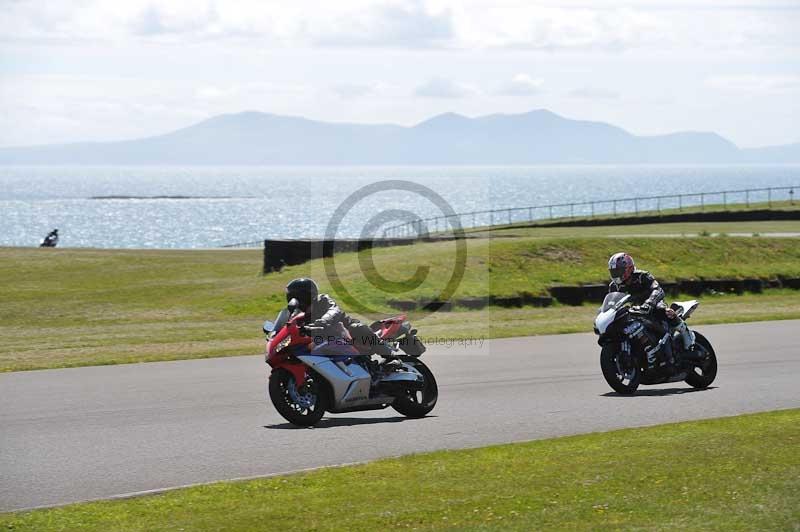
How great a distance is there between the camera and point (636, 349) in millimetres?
15273

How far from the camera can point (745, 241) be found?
36250 mm

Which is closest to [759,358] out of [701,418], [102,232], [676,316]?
[676,316]

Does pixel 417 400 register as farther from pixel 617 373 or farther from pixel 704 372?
pixel 704 372

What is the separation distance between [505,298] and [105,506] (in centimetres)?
2013

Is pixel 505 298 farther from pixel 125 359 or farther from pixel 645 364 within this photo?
pixel 645 364

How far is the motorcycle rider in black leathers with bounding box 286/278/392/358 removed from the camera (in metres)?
12.7

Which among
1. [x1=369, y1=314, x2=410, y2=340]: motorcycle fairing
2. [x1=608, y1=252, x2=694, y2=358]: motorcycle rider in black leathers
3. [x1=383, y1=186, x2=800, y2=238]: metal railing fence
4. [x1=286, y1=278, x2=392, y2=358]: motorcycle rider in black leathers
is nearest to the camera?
[x1=286, y1=278, x2=392, y2=358]: motorcycle rider in black leathers

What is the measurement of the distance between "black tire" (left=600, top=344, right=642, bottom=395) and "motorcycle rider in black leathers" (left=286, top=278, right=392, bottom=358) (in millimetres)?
3442

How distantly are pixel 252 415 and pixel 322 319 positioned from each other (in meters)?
1.62

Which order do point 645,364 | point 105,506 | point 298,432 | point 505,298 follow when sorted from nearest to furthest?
point 105,506
point 298,432
point 645,364
point 505,298

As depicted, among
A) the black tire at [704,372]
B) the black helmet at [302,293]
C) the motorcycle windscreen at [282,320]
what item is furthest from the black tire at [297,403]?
the black tire at [704,372]

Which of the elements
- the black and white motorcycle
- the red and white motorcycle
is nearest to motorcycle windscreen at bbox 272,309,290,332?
the red and white motorcycle

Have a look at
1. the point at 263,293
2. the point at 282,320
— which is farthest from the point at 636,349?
the point at 263,293

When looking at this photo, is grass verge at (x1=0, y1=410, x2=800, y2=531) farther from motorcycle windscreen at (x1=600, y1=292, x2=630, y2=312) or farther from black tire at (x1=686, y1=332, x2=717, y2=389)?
black tire at (x1=686, y1=332, x2=717, y2=389)
